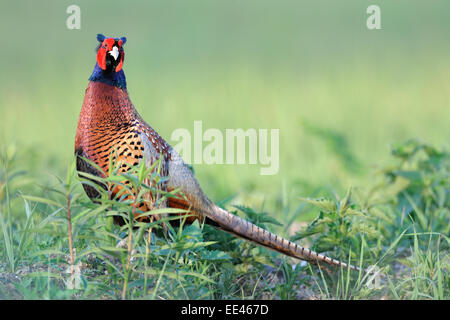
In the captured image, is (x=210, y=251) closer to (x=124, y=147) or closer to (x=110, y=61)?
(x=124, y=147)

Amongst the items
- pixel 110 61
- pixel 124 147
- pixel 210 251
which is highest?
pixel 110 61

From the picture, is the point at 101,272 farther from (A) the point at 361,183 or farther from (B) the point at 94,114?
(A) the point at 361,183

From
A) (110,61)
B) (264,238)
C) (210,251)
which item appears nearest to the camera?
(210,251)

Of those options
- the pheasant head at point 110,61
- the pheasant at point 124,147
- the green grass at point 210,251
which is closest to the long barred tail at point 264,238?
the pheasant at point 124,147

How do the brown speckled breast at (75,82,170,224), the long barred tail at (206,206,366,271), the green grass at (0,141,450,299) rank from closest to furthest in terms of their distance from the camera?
the green grass at (0,141,450,299)
the brown speckled breast at (75,82,170,224)
the long barred tail at (206,206,366,271)

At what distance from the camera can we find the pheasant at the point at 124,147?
379 cm

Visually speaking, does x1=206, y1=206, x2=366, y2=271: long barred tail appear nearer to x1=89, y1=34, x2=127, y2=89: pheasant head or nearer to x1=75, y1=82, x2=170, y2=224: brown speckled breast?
x1=75, y1=82, x2=170, y2=224: brown speckled breast

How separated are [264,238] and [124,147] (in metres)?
0.98

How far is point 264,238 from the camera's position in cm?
395

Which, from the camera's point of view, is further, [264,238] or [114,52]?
[264,238]

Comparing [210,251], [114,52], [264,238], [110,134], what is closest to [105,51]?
[114,52]

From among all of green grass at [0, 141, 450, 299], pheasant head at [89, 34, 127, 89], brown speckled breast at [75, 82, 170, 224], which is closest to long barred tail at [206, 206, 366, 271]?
green grass at [0, 141, 450, 299]

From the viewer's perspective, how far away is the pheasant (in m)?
3.79
